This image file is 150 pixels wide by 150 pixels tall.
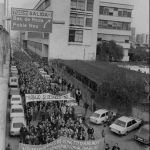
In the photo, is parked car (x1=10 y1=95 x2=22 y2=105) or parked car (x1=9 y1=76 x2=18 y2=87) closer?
parked car (x1=10 y1=95 x2=22 y2=105)

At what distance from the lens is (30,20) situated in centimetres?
2256

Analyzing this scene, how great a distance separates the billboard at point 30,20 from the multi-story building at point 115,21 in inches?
1444

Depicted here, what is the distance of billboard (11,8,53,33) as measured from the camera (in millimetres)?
22438

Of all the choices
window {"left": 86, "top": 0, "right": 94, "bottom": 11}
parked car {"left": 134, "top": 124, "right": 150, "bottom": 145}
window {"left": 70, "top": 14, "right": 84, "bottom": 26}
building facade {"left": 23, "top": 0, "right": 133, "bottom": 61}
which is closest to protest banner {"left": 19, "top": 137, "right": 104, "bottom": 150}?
parked car {"left": 134, "top": 124, "right": 150, "bottom": 145}

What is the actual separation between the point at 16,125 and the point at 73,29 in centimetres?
3309

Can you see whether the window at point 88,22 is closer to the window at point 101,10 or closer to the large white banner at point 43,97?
the window at point 101,10

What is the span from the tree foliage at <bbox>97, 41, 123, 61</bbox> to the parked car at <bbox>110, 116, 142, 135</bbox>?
35.5 metres

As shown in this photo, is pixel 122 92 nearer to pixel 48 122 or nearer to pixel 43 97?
pixel 43 97

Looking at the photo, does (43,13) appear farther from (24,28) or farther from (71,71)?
(71,71)

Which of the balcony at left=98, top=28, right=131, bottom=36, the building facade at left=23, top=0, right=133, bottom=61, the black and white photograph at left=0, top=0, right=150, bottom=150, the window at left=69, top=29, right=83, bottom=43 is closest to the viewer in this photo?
the black and white photograph at left=0, top=0, right=150, bottom=150

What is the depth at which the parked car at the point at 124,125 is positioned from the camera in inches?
715

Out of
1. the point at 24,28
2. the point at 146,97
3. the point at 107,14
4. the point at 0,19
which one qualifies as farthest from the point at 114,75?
the point at 107,14

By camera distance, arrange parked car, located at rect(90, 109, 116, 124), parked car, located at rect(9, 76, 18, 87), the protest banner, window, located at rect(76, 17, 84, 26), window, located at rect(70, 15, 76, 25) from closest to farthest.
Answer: the protest banner
parked car, located at rect(90, 109, 116, 124)
parked car, located at rect(9, 76, 18, 87)
window, located at rect(70, 15, 76, 25)
window, located at rect(76, 17, 84, 26)

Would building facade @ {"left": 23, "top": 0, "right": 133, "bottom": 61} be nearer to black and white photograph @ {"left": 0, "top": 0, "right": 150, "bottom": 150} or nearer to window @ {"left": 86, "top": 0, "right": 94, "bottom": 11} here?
window @ {"left": 86, "top": 0, "right": 94, "bottom": 11}
